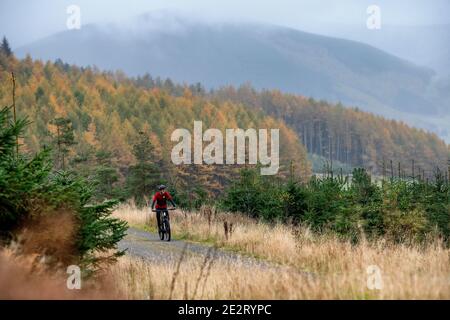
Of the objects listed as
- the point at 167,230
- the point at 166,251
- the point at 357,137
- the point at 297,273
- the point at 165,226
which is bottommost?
the point at 166,251

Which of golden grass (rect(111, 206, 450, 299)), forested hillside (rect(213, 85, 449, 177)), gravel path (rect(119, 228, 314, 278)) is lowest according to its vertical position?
gravel path (rect(119, 228, 314, 278))

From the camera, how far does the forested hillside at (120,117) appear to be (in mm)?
86438

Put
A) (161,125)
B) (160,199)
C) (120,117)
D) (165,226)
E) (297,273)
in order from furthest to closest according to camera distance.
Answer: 1. (120,117)
2. (161,125)
3. (165,226)
4. (160,199)
5. (297,273)

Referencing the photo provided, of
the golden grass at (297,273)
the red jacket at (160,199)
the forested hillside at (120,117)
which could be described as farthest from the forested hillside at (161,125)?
the golden grass at (297,273)

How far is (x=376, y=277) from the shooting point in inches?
297

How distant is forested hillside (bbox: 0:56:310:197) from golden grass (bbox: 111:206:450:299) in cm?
5229

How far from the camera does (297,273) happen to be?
29.5ft

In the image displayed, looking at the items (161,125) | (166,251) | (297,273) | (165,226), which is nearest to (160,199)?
(165,226)

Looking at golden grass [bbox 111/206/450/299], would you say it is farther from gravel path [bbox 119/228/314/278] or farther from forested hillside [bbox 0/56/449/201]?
forested hillside [bbox 0/56/449/201]

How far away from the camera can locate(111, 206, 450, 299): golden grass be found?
692 centimetres

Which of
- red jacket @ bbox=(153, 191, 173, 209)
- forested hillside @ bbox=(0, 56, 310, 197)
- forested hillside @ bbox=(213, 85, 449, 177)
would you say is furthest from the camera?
forested hillside @ bbox=(213, 85, 449, 177)

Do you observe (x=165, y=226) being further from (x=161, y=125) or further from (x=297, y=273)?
(x=161, y=125)

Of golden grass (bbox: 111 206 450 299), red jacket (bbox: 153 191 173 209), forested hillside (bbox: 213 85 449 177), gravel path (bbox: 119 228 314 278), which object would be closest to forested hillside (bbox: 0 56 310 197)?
forested hillside (bbox: 213 85 449 177)

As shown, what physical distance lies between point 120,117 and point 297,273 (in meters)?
110
